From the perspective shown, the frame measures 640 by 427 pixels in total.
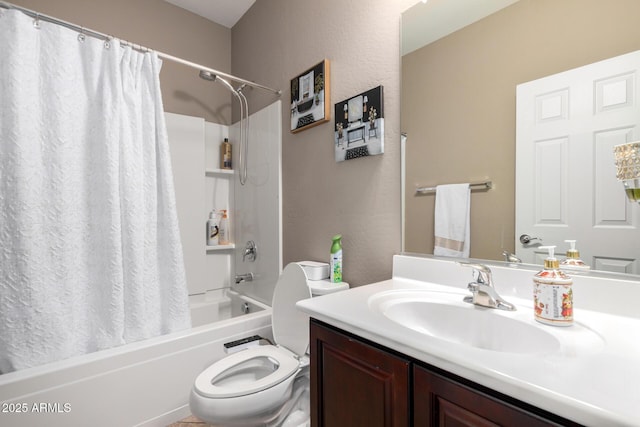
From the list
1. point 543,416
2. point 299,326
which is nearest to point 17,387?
point 299,326

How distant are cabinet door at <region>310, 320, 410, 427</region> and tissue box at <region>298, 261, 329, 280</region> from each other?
61 centimetres

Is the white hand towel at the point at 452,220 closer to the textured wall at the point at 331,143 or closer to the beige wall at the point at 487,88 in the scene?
the beige wall at the point at 487,88

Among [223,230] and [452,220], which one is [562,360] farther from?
[223,230]

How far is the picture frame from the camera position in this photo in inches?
61.8

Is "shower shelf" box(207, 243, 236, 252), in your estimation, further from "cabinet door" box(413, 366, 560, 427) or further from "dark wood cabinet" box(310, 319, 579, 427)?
"cabinet door" box(413, 366, 560, 427)

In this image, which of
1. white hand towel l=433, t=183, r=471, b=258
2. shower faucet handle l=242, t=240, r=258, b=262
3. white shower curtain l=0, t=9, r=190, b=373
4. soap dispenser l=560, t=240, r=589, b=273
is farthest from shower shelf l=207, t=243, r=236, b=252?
soap dispenser l=560, t=240, r=589, b=273

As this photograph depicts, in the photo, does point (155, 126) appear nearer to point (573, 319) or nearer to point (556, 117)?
point (556, 117)

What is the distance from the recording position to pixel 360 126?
140 centimetres

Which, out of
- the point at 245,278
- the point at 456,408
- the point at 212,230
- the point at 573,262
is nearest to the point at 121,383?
the point at 245,278

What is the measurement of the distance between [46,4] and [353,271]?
2369 millimetres

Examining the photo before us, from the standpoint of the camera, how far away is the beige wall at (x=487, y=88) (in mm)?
834

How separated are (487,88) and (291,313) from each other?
1.21 m

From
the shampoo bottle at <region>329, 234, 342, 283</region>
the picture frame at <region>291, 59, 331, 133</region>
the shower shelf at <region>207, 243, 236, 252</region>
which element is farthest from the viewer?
the shower shelf at <region>207, 243, 236, 252</region>

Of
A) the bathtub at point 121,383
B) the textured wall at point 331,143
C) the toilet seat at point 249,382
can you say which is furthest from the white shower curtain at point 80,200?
the textured wall at point 331,143
